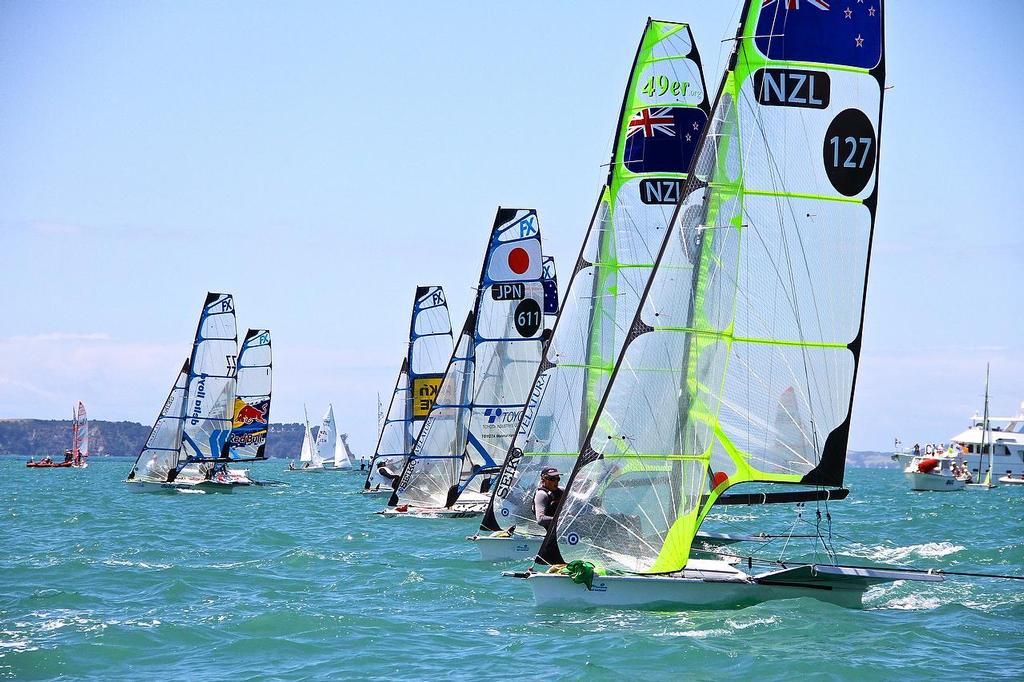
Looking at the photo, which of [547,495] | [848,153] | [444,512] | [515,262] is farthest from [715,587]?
[444,512]

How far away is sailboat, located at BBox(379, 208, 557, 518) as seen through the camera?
2992 centimetres

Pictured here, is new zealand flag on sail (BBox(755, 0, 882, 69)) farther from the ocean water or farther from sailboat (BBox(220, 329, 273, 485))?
sailboat (BBox(220, 329, 273, 485))

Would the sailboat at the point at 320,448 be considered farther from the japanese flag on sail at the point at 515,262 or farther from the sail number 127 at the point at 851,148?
the sail number 127 at the point at 851,148

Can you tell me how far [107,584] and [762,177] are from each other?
11.8m

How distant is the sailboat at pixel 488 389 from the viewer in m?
29.9

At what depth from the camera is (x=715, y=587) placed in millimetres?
14547

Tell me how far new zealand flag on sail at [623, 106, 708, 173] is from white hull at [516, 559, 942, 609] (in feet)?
32.5

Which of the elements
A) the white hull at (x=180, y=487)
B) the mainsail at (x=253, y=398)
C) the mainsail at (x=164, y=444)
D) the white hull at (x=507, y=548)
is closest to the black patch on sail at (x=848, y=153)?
the white hull at (x=507, y=548)

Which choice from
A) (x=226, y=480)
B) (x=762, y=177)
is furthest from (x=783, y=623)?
(x=226, y=480)

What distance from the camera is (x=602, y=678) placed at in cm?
1188

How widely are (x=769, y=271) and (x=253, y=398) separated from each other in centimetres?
4265

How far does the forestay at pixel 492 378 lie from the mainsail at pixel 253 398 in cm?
2416

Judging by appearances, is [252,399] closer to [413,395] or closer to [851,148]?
[413,395]

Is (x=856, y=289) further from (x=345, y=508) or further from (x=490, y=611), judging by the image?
(x=345, y=508)
